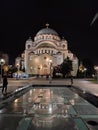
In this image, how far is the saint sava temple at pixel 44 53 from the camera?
91.1 meters

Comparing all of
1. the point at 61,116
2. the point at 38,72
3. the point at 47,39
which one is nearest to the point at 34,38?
the point at 47,39

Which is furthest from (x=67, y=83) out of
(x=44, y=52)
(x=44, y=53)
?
(x=44, y=52)

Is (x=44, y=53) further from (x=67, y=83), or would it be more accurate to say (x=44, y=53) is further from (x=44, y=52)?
(x=67, y=83)

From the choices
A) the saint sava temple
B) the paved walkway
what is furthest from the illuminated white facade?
the paved walkway

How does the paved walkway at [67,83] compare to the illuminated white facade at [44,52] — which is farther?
the illuminated white facade at [44,52]

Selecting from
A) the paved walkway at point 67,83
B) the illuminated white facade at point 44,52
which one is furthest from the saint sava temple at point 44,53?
the paved walkway at point 67,83

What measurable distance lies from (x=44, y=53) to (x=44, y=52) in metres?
1.09

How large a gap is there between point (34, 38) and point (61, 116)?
94.6 metres

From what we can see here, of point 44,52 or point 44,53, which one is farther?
point 44,52

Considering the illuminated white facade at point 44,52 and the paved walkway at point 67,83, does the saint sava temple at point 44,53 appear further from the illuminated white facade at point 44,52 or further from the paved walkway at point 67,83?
the paved walkway at point 67,83

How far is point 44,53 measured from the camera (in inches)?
3536

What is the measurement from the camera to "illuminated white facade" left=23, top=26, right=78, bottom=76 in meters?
91.1

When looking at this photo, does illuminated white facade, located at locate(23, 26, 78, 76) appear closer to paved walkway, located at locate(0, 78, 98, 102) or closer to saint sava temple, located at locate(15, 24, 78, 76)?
saint sava temple, located at locate(15, 24, 78, 76)

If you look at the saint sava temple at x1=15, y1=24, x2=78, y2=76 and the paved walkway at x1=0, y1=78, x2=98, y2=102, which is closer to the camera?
the paved walkway at x1=0, y1=78, x2=98, y2=102
